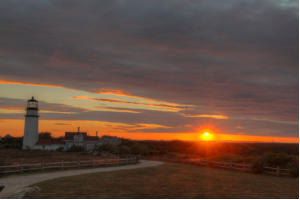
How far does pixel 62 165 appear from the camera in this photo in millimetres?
26516

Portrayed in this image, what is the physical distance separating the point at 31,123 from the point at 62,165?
30.1m

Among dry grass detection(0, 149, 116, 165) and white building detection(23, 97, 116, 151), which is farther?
white building detection(23, 97, 116, 151)

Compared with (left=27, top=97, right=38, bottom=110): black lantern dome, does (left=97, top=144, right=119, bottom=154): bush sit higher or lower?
lower

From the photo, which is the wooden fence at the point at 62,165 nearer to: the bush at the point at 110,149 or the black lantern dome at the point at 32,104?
the bush at the point at 110,149

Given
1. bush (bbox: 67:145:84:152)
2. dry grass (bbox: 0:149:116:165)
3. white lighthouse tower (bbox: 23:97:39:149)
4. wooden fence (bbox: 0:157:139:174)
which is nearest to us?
wooden fence (bbox: 0:157:139:174)

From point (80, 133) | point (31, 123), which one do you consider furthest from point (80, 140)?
point (31, 123)

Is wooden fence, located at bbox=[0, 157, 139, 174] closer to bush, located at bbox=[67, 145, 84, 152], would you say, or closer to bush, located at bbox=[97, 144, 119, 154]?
bush, located at bbox=[97, 144, 119, 154]

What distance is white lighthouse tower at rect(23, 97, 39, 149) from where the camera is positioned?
52.8 metres

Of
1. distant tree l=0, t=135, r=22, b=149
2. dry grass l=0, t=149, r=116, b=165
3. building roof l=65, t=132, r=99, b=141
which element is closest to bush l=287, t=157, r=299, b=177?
dry grass l=0, t=149, r=116, b=165

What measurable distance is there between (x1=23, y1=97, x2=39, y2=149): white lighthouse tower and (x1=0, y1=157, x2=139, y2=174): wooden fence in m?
24.5

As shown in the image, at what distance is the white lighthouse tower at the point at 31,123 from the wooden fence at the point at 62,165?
24515 millimetres

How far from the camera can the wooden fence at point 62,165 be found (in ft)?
75.1

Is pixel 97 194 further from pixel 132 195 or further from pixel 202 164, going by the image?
pixel 202 164

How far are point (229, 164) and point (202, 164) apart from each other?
431 centimetres
